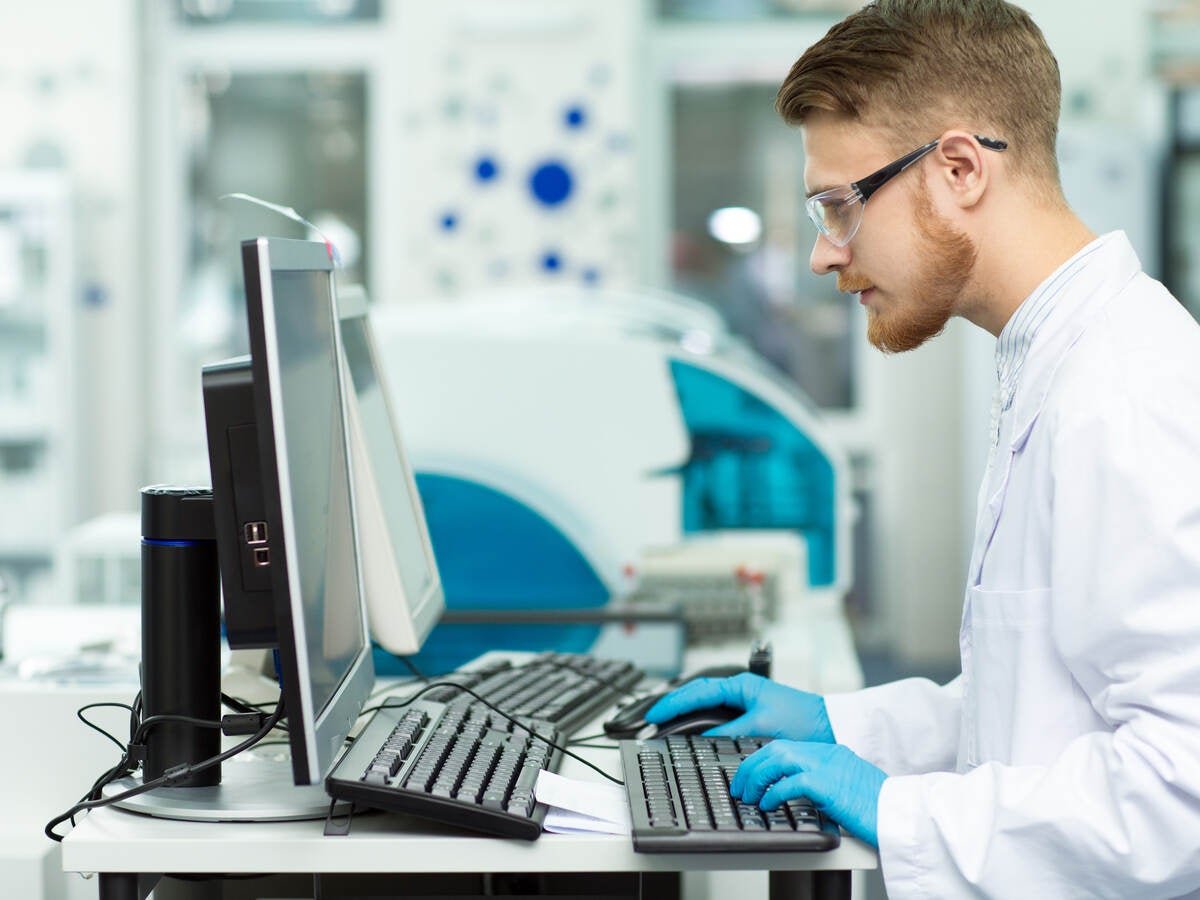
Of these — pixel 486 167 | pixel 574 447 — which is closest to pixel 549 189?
pixel 486 167

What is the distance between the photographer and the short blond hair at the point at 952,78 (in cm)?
113

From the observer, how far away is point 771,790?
3.32 feet

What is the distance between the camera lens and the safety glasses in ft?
3.72

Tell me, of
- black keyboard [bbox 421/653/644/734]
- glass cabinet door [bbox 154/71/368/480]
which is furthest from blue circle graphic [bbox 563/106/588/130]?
black keyboard [bbox 421/653/644/734]

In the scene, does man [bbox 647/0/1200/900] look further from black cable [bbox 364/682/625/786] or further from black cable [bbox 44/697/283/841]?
black cable [bbox 44/697/283/841]

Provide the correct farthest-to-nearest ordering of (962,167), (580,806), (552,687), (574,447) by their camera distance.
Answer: (574,447)
(552,687)
(962,167)
(580,806)

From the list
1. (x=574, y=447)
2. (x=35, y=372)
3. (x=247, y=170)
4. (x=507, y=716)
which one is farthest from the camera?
(x=247, y=170)

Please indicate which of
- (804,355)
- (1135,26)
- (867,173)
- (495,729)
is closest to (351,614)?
(495,729)

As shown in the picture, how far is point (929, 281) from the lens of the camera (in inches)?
45.8

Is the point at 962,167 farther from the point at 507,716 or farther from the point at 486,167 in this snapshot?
the point at 486,167

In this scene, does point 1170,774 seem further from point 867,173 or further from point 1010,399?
point 867,173

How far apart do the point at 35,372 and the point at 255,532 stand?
3.55m

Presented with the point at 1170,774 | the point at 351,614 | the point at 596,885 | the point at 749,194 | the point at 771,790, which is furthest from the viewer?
the point at 749,194

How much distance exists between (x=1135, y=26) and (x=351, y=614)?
4.11 m
